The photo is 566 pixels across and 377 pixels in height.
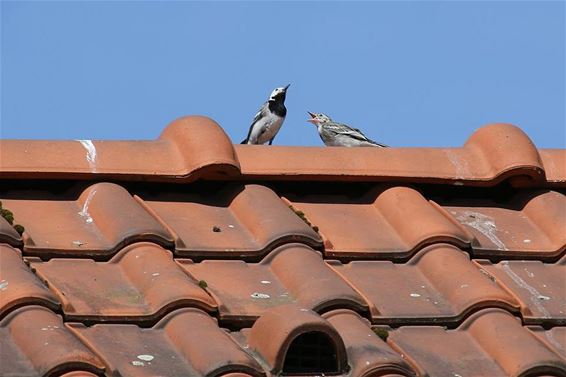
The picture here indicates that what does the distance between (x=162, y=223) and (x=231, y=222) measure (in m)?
0.30

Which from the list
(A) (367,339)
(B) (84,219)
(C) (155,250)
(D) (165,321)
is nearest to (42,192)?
(B) (84,219)

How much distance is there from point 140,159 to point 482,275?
4.65ft

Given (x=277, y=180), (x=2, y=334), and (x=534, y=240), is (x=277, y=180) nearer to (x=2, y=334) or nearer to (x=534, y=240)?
(x=534, y=240)

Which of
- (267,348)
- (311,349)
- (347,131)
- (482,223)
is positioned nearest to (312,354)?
(311,349)

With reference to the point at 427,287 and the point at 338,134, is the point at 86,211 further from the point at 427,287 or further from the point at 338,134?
the point at 338,134

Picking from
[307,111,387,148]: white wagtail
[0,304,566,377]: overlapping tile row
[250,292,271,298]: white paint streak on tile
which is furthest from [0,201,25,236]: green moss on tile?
[307,111,387,148]: white wagtail

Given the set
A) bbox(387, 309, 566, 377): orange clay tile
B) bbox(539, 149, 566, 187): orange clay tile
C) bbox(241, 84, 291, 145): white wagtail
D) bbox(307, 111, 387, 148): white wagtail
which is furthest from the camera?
bbox(241, 84, 291, 145): white wagtail

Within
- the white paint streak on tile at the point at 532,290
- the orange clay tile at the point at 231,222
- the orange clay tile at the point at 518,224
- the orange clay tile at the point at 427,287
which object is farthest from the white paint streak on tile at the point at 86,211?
the white paint streak on tile at the point at 532,290

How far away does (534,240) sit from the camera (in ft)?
20.4

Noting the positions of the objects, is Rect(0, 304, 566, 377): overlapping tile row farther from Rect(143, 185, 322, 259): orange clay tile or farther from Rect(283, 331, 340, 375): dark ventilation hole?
Rect(143, 185, 322, 259): orange clay tile

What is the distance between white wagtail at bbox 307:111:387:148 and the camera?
11.2 meters

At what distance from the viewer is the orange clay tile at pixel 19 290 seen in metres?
4.80

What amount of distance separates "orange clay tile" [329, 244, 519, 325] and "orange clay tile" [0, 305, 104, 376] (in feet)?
3.86

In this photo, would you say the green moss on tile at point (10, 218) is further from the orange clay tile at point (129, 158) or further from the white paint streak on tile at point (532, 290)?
the white paint streak on tile at point (532, 290)
